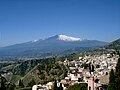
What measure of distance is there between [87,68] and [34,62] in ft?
182

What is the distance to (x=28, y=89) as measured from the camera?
66938 millimetres

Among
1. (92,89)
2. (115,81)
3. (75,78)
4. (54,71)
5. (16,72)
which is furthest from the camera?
(16,72)

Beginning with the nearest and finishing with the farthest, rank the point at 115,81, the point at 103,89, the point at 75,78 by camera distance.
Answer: the point at 115,81 < the point at 103,89 < the point at 75,78

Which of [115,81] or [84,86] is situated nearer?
[115,81]

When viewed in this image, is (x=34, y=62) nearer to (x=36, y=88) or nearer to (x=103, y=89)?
(x=36, y=88)

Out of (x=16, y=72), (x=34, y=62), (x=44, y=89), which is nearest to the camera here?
(x=44, y=89)

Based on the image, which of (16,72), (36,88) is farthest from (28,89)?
(16,72)

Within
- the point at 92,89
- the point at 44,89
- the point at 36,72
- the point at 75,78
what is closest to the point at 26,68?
the point at 36,72

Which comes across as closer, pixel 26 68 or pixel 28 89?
pixel 28 89

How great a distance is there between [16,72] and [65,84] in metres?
77.7

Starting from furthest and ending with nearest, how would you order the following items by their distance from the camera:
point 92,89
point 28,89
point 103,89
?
point 28,89 < point 103,89 < point 92,89

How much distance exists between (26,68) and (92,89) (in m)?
106

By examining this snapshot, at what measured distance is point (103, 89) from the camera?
49.2 m

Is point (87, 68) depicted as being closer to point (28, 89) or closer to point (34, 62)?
point (28, 89)
